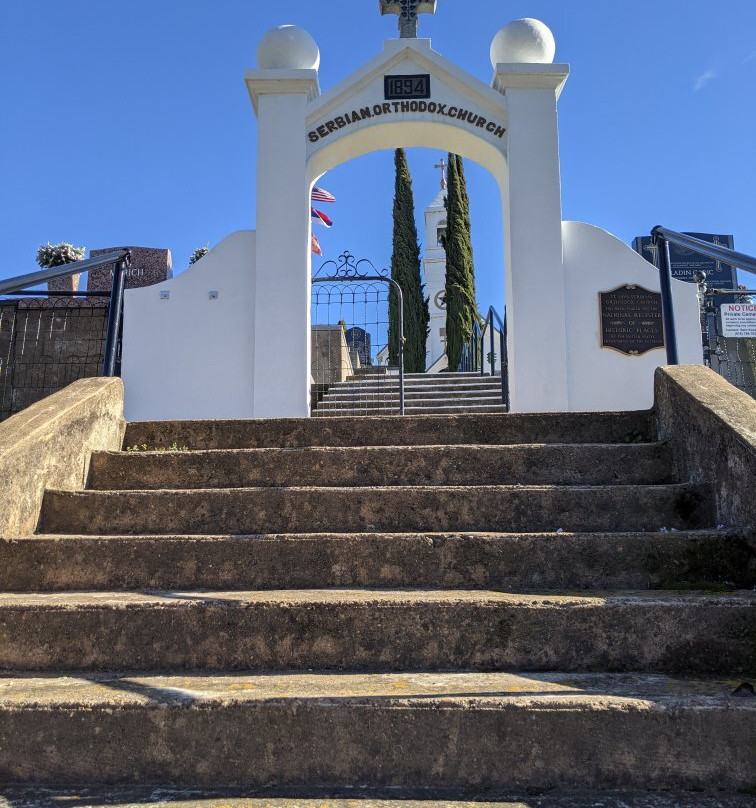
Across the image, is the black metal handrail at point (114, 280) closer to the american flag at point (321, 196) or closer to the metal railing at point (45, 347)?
the metal railing at point (45, 347)

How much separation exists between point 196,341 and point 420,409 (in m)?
2.59

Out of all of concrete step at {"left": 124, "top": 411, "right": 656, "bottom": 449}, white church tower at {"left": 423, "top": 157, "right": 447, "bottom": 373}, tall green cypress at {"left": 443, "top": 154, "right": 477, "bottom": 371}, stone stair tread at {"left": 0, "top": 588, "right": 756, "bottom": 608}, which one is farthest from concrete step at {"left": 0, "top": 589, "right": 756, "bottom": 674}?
white church tower at {"left": 423, "top": 157, "right": 447, "bottom": 373}

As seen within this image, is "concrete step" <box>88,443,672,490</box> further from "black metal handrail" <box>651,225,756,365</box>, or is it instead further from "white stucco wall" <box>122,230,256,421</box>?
"white stucco wall" <box>122,230,256,421</box>

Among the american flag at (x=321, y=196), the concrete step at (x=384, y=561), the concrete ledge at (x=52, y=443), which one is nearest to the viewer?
the concrete step at (x=384, y=561)

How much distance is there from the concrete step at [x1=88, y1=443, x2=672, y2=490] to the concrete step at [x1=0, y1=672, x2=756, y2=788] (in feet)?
4.96

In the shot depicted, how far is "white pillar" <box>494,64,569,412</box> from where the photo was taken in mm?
7047

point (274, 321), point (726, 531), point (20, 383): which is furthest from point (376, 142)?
point (726, 531)

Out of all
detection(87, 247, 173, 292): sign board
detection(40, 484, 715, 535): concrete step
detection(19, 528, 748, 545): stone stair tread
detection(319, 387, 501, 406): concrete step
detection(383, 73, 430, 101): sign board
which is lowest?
detection(19, 528, 748, 545): stone stair tread

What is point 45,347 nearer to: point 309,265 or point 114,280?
point 309,265

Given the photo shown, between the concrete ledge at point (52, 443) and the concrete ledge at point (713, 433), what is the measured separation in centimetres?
297

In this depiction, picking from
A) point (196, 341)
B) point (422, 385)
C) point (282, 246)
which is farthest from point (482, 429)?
point (422, 385)

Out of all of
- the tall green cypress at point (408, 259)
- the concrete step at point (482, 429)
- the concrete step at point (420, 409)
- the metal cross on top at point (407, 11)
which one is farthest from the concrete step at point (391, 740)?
the tall green cypress at point (408, 259)

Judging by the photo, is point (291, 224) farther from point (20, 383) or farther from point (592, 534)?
point (592, 534)

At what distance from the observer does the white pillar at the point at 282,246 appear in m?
7.08
